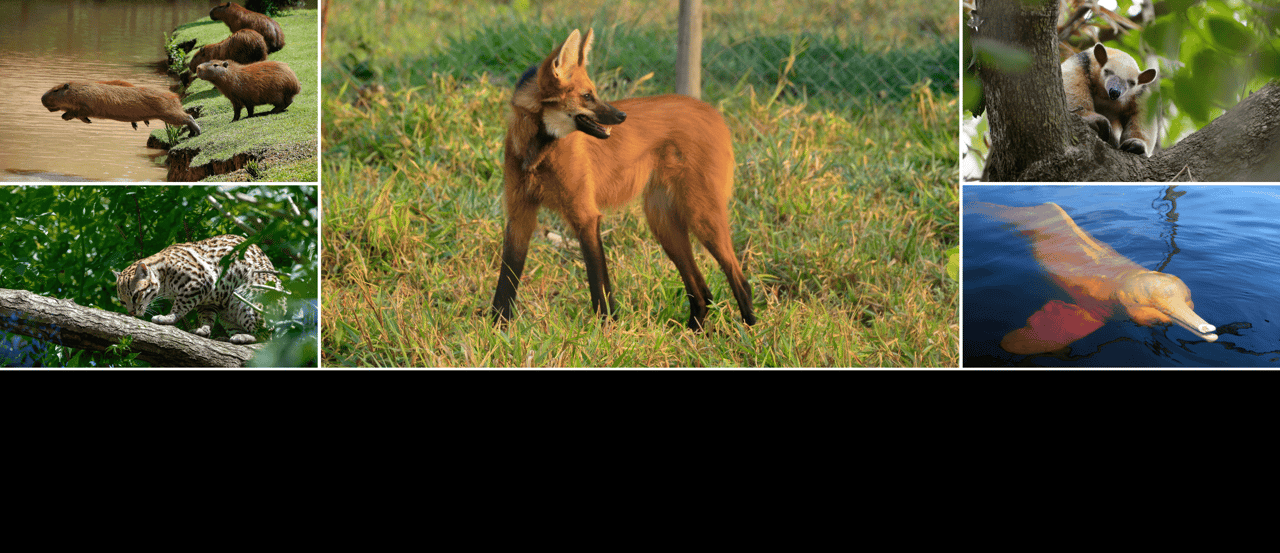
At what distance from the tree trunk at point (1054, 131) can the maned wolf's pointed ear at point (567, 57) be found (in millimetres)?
1627

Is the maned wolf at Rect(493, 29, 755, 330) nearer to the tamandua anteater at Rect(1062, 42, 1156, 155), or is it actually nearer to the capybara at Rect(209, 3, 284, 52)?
the capybara at Rect(209, 3, 284, 52)

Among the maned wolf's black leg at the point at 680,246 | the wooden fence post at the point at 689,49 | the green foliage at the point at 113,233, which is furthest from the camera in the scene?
the wooden fence post at the point at 689,49

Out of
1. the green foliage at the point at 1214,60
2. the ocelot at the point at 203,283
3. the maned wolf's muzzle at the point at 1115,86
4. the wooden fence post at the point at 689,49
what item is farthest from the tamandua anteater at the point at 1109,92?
the ocelot at the point at 203,283

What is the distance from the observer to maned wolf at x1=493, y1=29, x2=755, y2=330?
343cm

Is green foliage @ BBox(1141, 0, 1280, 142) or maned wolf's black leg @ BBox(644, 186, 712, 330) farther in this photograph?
maned wolf's black leg @ BBox(644, 186, 712, 330)

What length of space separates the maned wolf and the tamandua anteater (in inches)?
58.4

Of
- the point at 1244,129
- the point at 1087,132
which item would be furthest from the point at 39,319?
the point at 1244,129

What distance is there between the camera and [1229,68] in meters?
3.59

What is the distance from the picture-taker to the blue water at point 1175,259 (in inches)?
141

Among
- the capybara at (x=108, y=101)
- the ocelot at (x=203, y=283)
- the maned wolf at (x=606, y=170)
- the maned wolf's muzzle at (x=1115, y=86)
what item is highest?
the maned wolf's muzzle at (x=1115, y=86)

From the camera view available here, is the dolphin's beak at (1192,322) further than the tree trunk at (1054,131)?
Yes

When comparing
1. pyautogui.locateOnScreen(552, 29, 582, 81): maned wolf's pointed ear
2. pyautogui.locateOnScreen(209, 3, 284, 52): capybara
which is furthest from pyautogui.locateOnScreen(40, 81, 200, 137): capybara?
pyautogui.locateOnScreen(552, 29, 582, 81): maned wolf's pointed ear

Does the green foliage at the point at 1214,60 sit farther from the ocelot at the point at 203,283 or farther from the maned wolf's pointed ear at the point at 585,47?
the ocelot at the point at 203,283

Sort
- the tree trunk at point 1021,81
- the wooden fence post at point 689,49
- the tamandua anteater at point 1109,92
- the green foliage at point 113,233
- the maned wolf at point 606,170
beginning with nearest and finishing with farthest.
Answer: the tree trunk at point 1021,81
the maned wolf at point 606,170
the tamandua anteater at point 1109,92
the green foliage at point 113,233
the wooden fence post at point 689,49
